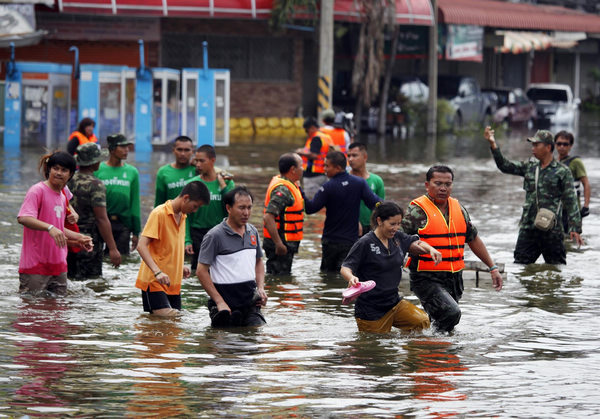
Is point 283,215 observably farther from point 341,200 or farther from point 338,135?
point 338,135

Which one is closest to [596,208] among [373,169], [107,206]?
[373,169]

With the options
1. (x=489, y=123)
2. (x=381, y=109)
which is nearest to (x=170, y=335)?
(x=381, y=109)

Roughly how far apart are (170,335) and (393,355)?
1.84m

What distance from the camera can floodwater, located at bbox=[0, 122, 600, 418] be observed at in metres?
7.56

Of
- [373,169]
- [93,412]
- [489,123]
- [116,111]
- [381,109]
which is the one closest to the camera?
[93,412]

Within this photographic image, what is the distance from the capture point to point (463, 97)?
43906mm

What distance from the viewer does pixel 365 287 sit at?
29.7ft

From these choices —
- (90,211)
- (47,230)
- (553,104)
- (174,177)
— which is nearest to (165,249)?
(47,230)

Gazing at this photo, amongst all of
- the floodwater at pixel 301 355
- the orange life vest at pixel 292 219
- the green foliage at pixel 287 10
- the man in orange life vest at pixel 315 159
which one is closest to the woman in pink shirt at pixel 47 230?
the floodwater at pixel 301 355

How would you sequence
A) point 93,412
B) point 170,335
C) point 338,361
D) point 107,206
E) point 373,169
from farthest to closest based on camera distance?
point 373,169 → point 107,206 → point 170,335 → point 338,361 → point 93,412

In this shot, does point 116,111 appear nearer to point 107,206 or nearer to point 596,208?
point 596,208

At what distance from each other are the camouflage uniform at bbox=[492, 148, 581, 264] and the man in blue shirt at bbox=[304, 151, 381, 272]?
1721 millimetres

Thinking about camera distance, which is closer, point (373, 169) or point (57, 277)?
point (57, 277)

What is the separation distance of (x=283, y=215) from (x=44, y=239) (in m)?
3.11
